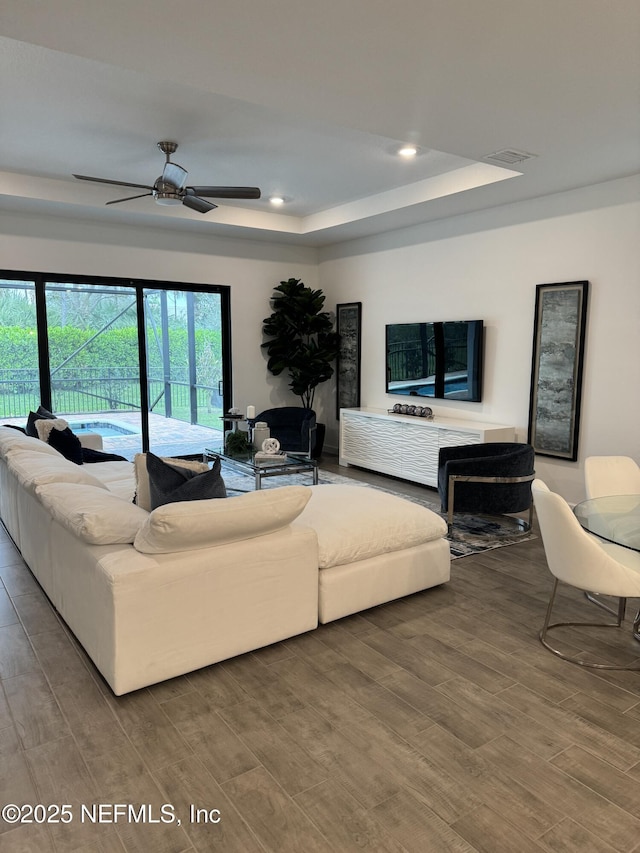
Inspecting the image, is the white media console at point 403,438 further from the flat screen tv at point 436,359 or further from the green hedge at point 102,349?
the green hedge at point 102,349

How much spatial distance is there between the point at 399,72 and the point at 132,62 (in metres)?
1.30

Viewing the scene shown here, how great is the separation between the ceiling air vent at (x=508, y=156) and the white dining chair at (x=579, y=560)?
2481mm

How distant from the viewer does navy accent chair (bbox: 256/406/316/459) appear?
687 cm

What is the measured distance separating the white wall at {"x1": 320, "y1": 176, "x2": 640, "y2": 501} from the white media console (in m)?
0.44

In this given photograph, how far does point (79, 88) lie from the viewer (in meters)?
3.63

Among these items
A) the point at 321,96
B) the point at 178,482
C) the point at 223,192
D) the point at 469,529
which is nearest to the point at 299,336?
the point at 223,192

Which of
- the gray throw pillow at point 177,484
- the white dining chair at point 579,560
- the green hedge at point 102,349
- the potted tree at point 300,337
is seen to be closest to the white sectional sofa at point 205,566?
the gray throw pillow at point 177,484

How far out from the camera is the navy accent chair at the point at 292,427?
687 cm

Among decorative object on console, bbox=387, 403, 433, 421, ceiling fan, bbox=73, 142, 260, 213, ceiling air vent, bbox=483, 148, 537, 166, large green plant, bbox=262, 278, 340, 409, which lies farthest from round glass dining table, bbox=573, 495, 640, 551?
large green plant, bbox=262, 278, 340, 409

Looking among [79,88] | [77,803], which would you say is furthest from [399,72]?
[77,803]

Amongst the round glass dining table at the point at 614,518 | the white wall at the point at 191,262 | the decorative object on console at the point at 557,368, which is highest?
the white wall at the point at 191,262

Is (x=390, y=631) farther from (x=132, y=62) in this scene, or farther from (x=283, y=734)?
(x=132, y=62)

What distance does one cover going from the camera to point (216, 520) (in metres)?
2.58

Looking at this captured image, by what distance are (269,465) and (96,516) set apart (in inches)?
105
